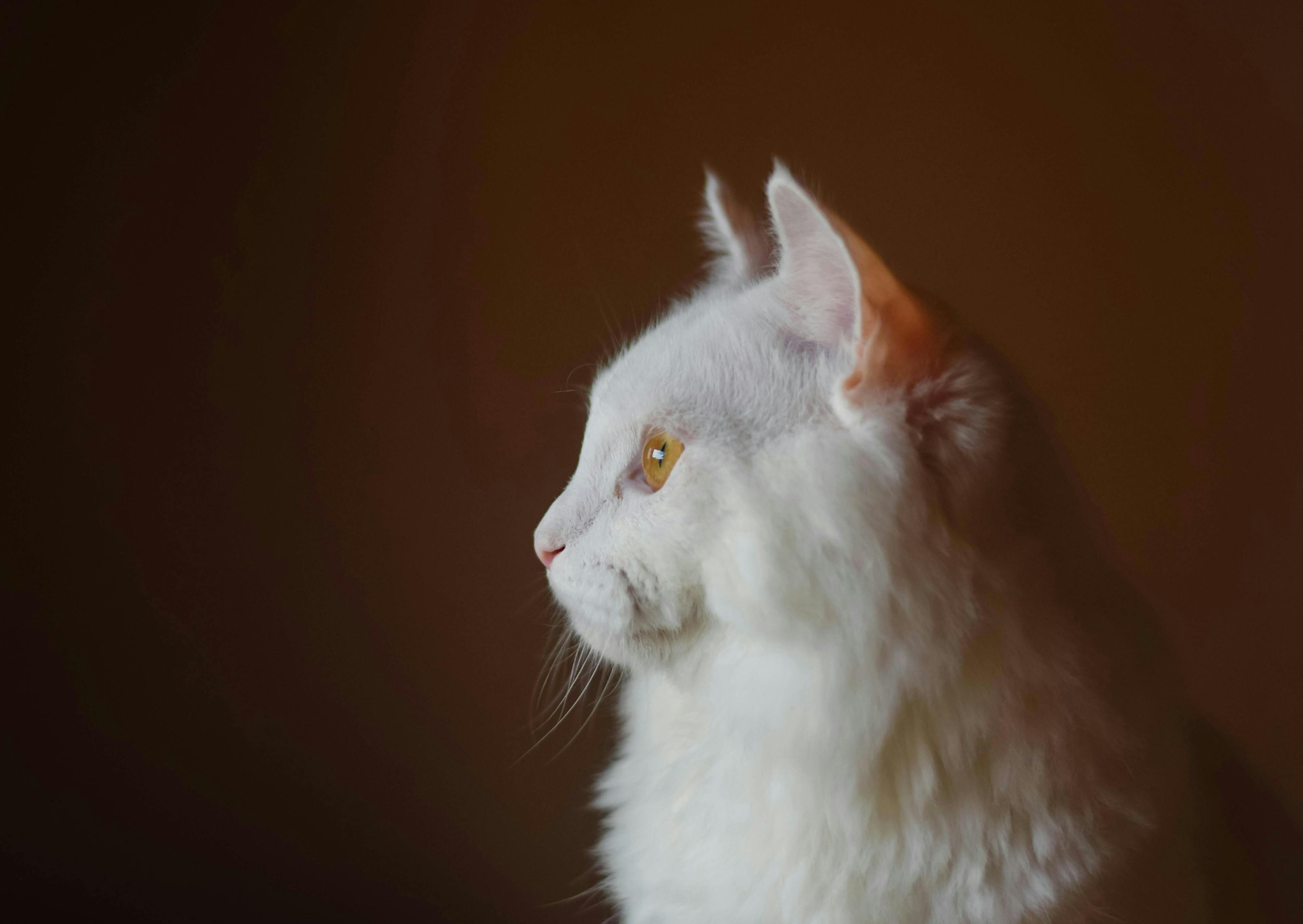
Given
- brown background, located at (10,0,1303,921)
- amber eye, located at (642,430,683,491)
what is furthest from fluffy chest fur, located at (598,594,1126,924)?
brown background, located at (10,0,1303,921)

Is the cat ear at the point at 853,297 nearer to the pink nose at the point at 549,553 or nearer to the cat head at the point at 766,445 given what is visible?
the cat head at the point at 766,445

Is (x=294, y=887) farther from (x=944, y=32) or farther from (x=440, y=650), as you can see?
(x=944, y=32)

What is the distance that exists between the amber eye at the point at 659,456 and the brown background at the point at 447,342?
2.21 feet

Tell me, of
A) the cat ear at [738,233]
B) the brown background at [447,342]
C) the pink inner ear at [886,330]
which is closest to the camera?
the pink inner ear at [886,330]

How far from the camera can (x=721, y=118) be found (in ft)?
5.16

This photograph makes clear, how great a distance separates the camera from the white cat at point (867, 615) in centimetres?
79

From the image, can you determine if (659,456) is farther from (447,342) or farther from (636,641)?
(447,342)

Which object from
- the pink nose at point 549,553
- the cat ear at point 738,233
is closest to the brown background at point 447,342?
the cat ear at point 738,233

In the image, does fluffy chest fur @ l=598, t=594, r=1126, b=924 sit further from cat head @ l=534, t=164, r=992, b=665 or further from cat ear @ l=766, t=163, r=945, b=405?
cat ear @ l=766, t=163, r=945, b=405

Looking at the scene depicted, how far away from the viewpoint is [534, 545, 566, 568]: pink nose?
92 centimetres

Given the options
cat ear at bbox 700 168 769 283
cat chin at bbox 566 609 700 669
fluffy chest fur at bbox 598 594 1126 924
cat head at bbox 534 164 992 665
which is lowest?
fluffy chest fur at bbox 598 594 1126 924

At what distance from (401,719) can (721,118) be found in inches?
44.3

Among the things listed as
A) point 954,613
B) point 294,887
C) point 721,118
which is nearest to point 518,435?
point 721,118

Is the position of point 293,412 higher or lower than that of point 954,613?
higher
